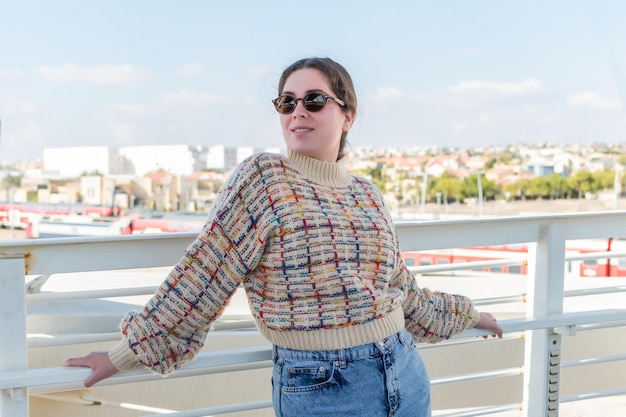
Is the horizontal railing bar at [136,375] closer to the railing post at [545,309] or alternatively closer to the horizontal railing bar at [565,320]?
the horizontal railing bar at [565,320]

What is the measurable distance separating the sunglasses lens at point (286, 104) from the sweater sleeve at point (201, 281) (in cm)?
14

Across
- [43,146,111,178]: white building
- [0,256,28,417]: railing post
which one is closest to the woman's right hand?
[0,256,28,417]: railing post

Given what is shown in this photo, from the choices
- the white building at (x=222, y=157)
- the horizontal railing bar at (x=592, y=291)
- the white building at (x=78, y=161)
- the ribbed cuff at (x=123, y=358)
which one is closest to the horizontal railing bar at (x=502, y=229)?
the horizontal railing bar at (x=592, y=291)

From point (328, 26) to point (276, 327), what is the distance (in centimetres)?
5567

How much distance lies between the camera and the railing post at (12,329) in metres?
1.05

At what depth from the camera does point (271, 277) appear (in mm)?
939

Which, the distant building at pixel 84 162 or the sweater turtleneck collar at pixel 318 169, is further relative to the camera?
the distant building at pixel 84 162

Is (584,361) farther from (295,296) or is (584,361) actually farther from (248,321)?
(295,296)

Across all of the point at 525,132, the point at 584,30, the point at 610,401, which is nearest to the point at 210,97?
the point at 525,132

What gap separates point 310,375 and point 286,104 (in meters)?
0.38

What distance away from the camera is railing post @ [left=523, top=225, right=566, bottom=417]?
1545 millimetres

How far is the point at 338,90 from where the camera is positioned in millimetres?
1049

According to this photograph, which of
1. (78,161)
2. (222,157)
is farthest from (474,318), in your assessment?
(78,161)

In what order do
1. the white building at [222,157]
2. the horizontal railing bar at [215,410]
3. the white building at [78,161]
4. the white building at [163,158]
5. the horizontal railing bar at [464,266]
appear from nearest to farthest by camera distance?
the horizontal railing bar at [215,410] → the horizontal railing bar at [464,266] → the white building at [163,158] → the white building at [222,157] → the white building at [78,161]
